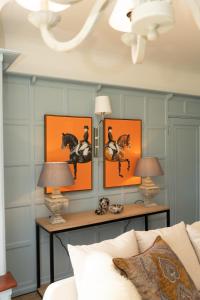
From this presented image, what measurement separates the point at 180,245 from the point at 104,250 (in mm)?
605

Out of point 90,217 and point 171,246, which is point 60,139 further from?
point 171,246

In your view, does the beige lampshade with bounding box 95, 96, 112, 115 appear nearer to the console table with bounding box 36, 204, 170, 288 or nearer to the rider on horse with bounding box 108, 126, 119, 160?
the rider on horse with bounding box 108, 126, 119, 160

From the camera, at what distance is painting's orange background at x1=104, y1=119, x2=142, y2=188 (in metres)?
3.51

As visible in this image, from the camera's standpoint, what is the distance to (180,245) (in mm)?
1994

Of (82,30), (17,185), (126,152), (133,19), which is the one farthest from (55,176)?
(133,19)

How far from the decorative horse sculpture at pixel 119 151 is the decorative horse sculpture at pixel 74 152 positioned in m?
0.27

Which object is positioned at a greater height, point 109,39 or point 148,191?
point 109,39

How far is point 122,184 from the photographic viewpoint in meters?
3.63

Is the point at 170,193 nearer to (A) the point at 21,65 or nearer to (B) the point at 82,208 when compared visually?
(B) the point at 82,208

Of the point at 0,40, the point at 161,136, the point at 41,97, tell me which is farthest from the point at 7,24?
the point at 161,136

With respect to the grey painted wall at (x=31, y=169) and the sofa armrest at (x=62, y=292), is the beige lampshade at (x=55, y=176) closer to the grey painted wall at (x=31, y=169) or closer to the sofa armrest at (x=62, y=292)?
the grey painted wall at (x=31, y=169)

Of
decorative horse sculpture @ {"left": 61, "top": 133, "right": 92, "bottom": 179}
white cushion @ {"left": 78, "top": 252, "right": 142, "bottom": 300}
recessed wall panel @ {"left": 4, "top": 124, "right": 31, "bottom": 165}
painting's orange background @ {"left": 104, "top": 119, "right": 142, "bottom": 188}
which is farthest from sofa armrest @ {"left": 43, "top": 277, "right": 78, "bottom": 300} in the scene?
painting's orange background @ {"left": 104, "top": 119, "right": 142, "bottom": 188}

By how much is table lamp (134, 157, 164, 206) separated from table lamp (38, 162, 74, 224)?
1.03 m

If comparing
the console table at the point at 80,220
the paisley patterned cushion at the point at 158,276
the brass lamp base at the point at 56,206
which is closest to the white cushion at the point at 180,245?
the paisley patterned cushion at the point at 158,276
